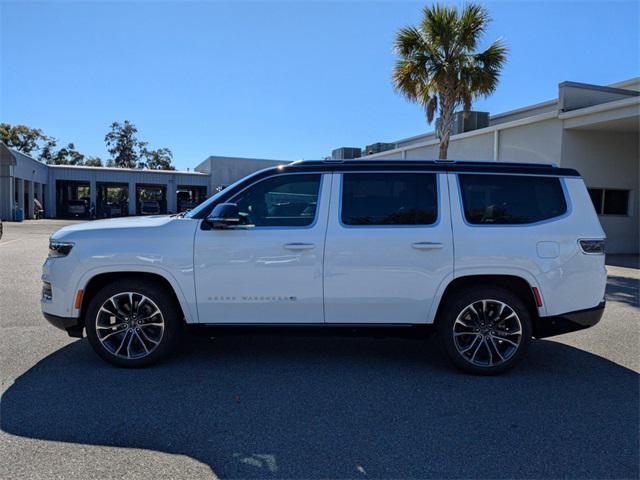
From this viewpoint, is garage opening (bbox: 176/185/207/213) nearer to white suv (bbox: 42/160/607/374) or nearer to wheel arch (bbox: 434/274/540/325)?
white suv (bbox: 42/160/607/374)

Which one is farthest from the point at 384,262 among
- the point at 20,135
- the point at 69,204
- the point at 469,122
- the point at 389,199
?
the point at 20,135

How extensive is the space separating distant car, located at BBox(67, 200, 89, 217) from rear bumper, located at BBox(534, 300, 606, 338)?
4632cm

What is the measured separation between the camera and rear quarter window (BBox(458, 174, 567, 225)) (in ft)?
15.4

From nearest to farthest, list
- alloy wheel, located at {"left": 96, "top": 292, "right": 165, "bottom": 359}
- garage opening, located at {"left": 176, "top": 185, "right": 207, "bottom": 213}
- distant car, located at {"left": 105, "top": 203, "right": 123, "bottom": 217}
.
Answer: alloy wheel, located at {"left": 96, "top": 292, "right": 165, "bottom": 359}, distant car, located at {"left": 105, "top": 203, "right": 123, "bottom": 217}, garage opening, located at {"left": 176, "top": 185, "right": 207, "bottom": 213}

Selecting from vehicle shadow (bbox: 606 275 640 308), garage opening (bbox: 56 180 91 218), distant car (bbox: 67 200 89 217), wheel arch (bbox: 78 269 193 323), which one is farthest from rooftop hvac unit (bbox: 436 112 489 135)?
distant car (bbox: 67 200 89 217)

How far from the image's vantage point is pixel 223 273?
14.9ft

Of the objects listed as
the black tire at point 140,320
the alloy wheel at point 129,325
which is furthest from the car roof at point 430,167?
the alloy wheel at point 129,325

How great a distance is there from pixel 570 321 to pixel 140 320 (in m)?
4.10

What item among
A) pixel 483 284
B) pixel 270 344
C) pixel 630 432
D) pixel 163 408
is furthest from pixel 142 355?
pixel 630 432

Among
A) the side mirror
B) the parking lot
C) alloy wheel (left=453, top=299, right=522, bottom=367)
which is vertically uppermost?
the side mirror

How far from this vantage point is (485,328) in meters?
4.64

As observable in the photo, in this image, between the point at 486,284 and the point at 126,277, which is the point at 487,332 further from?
the point at 126,277

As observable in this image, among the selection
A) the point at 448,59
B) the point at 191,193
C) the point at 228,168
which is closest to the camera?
the point at 448,59

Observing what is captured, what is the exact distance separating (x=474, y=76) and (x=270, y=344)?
Result: 11815 mm
